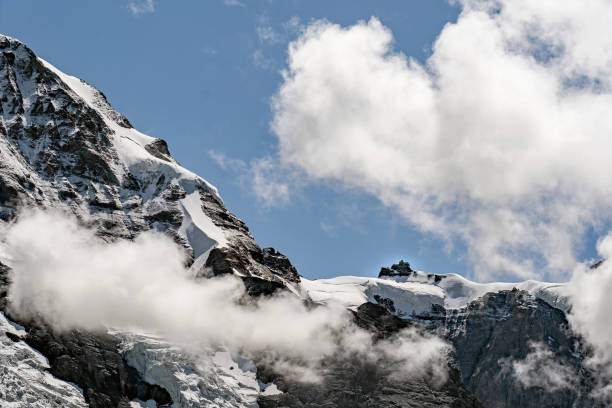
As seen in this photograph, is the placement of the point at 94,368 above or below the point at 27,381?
above

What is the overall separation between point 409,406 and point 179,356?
4646 cm

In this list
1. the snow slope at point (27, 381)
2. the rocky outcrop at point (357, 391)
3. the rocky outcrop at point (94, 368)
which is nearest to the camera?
the snow slope at point (27, 381)

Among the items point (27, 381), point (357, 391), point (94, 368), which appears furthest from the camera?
point (357, 391)

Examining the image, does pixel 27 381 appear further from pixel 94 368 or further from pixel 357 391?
pixel 357 391

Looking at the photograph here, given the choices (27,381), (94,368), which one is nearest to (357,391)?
(94,368)

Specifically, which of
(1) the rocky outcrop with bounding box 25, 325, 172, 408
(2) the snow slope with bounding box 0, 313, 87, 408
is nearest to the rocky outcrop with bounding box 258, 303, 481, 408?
(1) the rocky outcrop with bounding box 25, 325, 172, 408

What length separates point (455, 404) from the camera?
194500mm

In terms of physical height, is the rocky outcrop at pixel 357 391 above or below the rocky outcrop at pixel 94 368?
above

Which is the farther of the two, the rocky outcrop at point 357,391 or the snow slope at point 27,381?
the rocky outcrop at point 357,391

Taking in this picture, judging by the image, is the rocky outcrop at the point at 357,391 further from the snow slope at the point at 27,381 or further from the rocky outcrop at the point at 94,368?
the snow slope at the point at 27,381

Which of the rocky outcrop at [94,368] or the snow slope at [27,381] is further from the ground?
the rocky outcrop at [94,368]

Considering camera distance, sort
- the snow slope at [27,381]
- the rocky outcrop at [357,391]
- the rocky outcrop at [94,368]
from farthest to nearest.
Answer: the rocky outcrop at [357,391] < the rocky outcrop at [94,368] < the snow slope at [27,381]

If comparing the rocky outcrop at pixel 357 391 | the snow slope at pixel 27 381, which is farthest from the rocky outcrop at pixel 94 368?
the rocky outcrop at pixel 357 391

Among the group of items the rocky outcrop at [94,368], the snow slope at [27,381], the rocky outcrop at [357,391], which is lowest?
the snow slope at [27,381]
